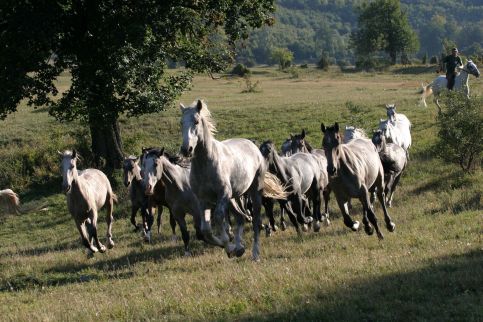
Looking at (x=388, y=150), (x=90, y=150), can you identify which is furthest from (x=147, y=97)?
(x=388, y=150)

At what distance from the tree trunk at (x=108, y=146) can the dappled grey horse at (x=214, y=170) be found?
46.5 feet

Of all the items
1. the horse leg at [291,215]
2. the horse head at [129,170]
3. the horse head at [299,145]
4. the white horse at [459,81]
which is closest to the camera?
the horse leg at [291,215]

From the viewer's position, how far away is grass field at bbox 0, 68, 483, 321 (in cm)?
803

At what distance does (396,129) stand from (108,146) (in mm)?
11673

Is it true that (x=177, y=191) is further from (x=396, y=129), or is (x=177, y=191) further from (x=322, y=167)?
(x=396, y=129)

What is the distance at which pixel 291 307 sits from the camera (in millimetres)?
7941

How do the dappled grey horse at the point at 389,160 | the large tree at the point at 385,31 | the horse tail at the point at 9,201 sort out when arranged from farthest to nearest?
1. the large tree at the point at 385,31
2. the dappled grey horse at the point at 389,160
3. the horse tail at the point at 9,201

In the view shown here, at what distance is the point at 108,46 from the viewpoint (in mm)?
21188

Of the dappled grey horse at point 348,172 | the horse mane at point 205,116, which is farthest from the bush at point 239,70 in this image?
the horse mane at point 205,116

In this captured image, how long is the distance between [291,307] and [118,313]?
97.7 inches

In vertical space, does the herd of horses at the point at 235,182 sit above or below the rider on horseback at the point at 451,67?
below

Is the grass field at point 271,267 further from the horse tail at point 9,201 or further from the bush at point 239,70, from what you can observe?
the bush at point 239,70

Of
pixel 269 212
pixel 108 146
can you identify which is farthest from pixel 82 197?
pixel 108 146

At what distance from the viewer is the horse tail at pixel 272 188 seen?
13.2m
